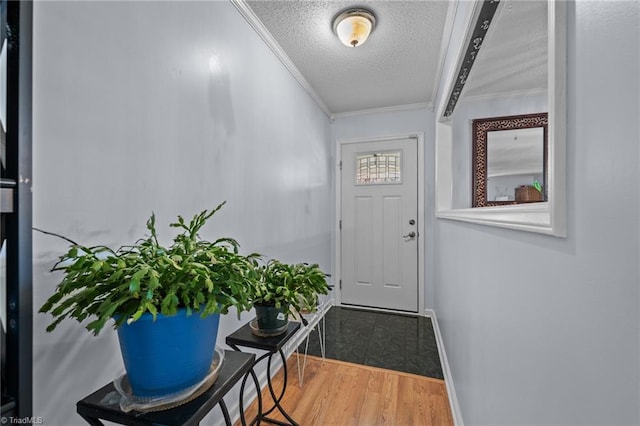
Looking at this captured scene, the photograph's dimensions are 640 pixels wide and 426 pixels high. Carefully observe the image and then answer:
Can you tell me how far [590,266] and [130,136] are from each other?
51.6 inches

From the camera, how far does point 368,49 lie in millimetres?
2162

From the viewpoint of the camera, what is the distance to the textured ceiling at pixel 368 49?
1744 millimetres

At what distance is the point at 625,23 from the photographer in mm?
369

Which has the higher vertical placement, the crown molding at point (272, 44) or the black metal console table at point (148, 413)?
the crown molding at point (272, 44)

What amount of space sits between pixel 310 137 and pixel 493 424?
2507 millimetres

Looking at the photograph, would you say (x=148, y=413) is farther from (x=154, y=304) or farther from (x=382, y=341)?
(x=382, y=341)

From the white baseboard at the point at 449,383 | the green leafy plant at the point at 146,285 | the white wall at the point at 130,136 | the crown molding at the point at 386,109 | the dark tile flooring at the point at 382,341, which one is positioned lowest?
the dark tile flooring at the point at 382,341

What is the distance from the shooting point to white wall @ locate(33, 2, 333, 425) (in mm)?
792

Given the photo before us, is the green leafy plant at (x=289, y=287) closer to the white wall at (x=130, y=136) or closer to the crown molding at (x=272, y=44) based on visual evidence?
the white wall at (x=130, y=136)

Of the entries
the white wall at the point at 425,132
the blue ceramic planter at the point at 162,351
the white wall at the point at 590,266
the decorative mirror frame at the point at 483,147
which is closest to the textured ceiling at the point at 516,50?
the decorative mirror frame at the point at 483,147

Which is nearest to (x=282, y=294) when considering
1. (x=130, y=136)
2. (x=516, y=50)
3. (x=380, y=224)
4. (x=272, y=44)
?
(x=130, y=136)

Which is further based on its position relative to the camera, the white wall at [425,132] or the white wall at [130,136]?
the white wall at [425,132]

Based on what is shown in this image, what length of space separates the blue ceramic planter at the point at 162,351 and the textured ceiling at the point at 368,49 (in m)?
1.83

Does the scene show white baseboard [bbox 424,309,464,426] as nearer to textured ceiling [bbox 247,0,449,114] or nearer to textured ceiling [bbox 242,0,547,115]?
textured ceiling [bbox 242,0,547,115]
